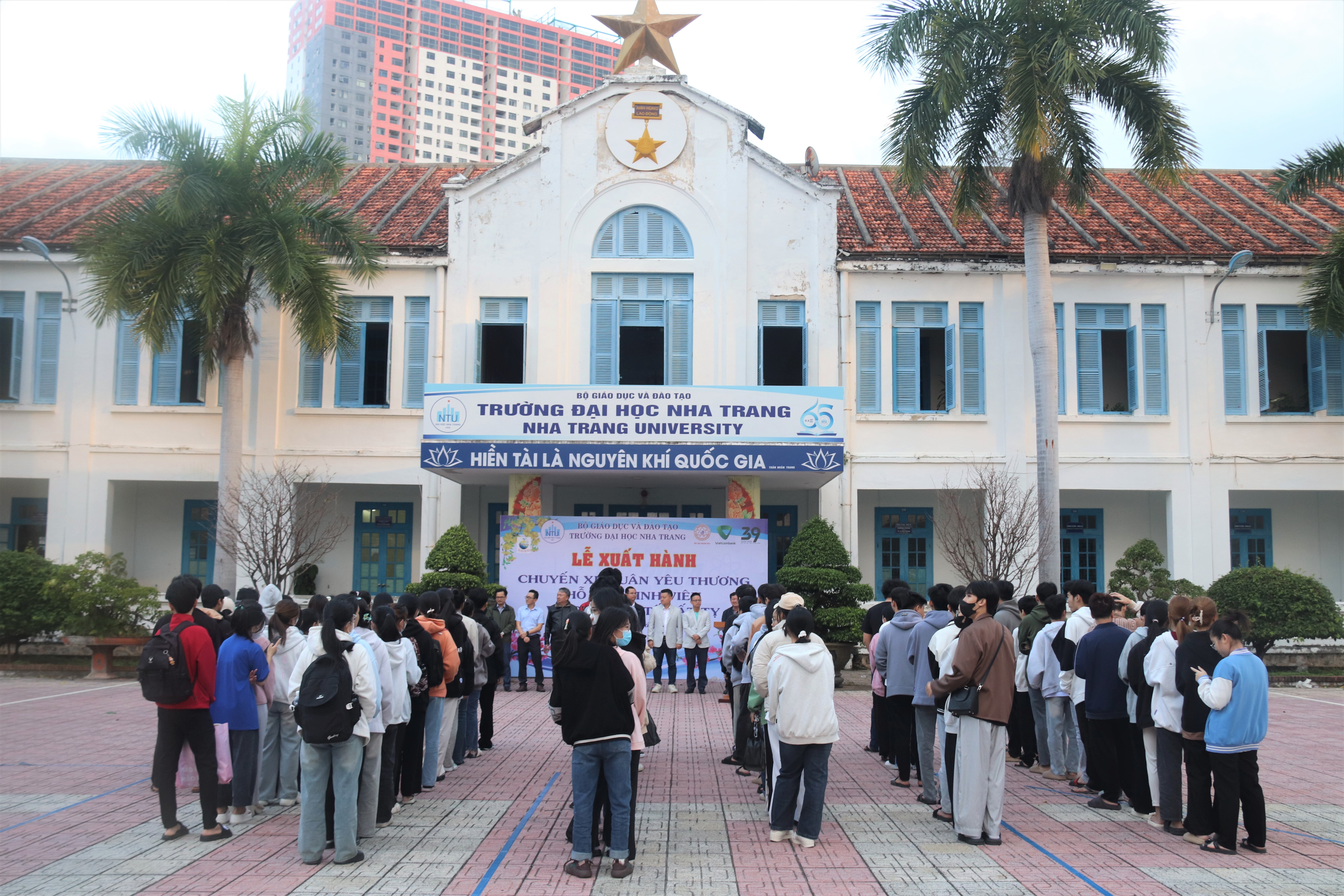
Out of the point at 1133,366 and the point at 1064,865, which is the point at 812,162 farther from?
the point at 1064,865

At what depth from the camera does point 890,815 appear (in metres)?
8.34

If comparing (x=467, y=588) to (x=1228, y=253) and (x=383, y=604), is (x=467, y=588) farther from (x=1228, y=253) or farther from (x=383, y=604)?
(x=1228, y=253)

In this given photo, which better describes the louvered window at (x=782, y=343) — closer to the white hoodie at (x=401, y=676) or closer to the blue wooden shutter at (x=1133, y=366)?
the blue wooden shutter at (x=1133, y=366)

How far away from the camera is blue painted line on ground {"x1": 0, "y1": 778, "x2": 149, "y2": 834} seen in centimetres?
779

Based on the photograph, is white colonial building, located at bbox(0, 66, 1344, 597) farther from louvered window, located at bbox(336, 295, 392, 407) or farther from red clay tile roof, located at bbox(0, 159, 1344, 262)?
A: red clay tile roof, located at bbox(0, 159, 1344, 262)

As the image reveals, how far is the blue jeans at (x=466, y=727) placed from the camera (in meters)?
10.1

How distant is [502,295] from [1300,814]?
1572 centimetres

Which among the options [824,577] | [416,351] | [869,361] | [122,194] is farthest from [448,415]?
[122,194]

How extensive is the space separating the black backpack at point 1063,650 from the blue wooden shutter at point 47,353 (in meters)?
19.3

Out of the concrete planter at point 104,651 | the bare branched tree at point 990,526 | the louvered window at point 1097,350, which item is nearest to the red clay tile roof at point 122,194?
the concrete planter at point 104,651

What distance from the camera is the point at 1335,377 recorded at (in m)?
20.4

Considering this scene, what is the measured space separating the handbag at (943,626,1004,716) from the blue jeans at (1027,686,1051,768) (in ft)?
9.02

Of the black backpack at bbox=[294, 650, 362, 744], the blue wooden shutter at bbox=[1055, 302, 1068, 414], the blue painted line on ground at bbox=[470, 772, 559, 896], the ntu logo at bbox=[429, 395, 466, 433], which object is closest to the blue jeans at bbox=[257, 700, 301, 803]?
the black backpack at bbox=[294, 650, 362, 744]

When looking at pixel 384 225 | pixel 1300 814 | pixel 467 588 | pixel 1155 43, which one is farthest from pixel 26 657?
pixel 1155 43
